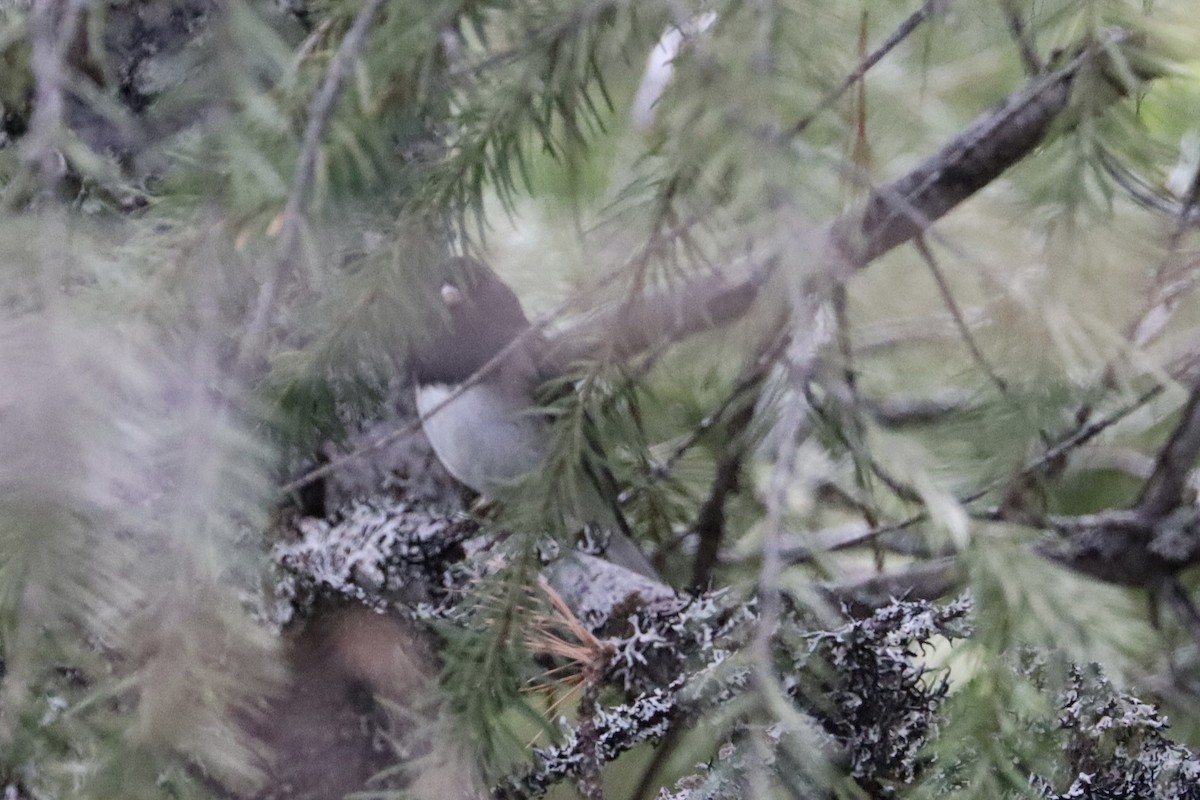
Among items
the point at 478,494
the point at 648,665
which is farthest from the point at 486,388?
the point at 648,665

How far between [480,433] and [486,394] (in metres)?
0.16

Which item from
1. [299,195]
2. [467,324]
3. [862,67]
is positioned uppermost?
[299,195]

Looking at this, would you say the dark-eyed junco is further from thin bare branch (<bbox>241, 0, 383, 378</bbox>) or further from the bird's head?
thin bare branch (<bbox>241, 0, 383, 378</bbox>)

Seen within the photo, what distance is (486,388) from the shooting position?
1.40 m

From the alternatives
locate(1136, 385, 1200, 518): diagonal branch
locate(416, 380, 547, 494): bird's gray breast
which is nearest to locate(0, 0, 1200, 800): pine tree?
locate(1136, 385, 1200, 518): diagonal branch

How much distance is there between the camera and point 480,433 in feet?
A: 4.10

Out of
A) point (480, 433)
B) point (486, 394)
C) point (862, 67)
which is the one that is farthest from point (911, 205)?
point (486, 394)

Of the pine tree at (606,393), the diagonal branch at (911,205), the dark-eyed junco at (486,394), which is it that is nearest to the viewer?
the pine tree at (606,393)

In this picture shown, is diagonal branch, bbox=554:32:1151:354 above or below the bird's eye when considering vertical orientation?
below

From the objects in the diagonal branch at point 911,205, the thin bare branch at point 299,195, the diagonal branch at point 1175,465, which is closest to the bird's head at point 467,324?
the diagonal branch at point 911,205

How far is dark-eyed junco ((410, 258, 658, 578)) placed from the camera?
0.97 meters

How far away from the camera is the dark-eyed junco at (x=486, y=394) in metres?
0.97

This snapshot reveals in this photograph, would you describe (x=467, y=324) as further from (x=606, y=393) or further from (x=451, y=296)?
(x=606, y=393)

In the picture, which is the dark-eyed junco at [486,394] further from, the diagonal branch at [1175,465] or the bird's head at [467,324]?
the diagonal branch at [1175,465]
